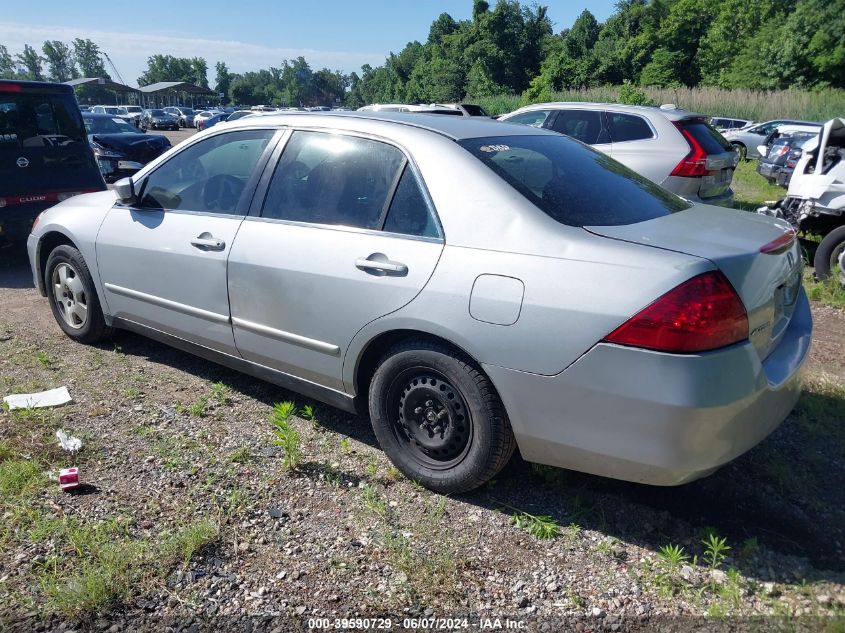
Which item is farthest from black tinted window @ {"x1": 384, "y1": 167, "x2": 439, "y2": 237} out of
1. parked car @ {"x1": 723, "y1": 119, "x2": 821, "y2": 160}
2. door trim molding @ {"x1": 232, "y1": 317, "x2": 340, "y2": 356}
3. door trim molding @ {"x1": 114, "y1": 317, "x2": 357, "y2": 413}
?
parked car @ {"x1": 723, "y1": 119, "x2": 821, "y2": 160}

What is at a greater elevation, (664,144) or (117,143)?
(664,144)

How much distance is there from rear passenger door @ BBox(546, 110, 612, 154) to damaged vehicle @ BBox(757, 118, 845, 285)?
253 centimetres

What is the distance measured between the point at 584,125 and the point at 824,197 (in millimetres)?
3510

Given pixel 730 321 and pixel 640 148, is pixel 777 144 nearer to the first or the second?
pixel 640 148

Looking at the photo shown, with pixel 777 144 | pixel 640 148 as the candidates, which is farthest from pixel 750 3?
pixel 640 148

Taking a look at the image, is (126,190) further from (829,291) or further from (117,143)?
(117,143)

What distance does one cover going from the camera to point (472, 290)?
2.80m

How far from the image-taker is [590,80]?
5328 cm

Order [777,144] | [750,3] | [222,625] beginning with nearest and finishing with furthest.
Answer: [222,625] → [777,144] → [750,3]

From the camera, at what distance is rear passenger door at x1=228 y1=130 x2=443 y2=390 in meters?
3.12

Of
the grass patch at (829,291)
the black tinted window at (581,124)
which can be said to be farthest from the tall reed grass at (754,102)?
the grass patch at (829,291)

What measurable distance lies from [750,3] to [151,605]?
60.9m

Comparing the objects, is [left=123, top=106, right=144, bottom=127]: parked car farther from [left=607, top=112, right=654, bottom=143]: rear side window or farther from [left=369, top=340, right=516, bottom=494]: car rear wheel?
[left=369, top=340, right=516, bottom=494]: car rear wheel

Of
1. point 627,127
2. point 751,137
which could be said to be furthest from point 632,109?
point 751,137
